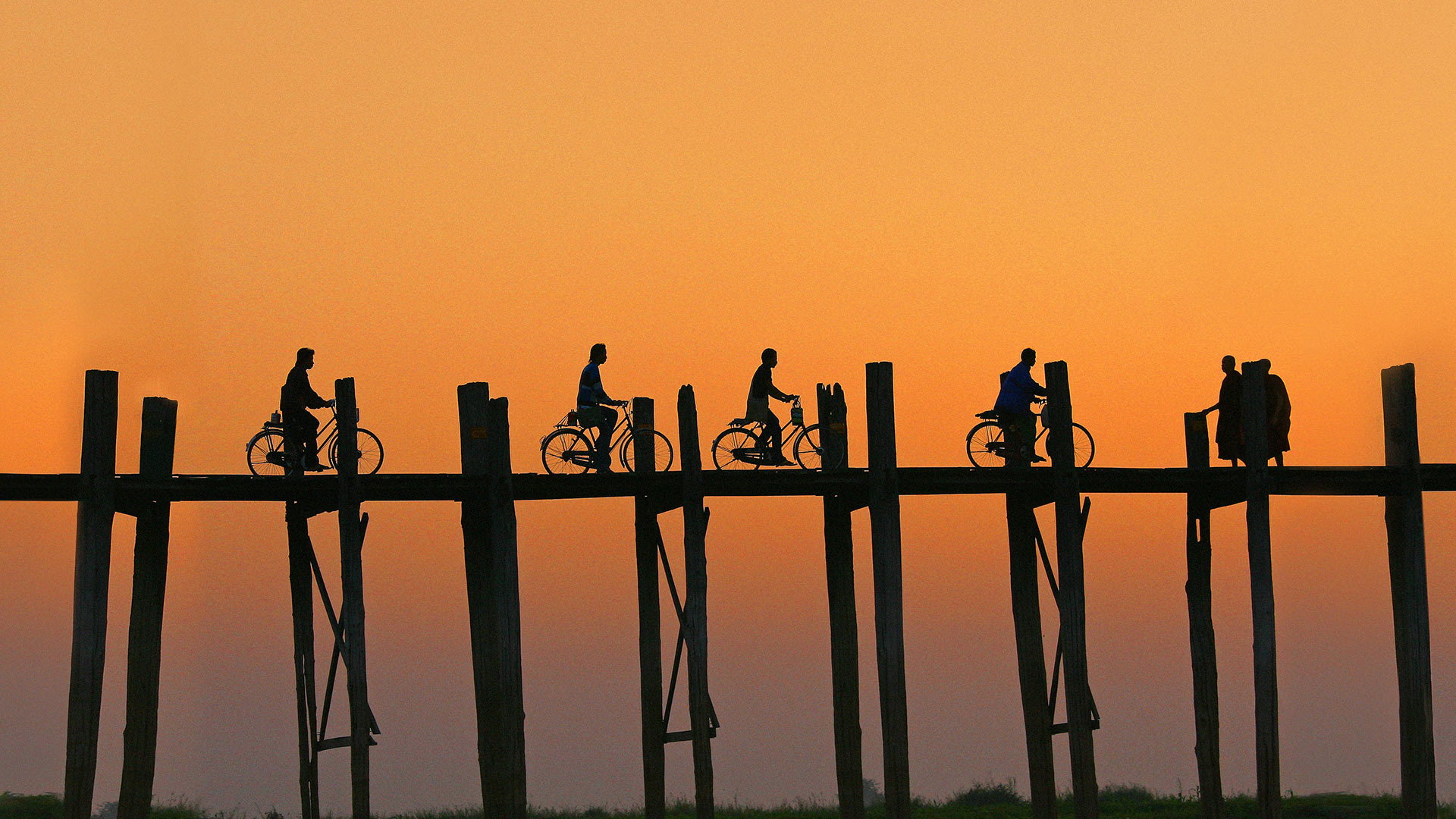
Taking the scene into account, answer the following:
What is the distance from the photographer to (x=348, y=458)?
18.6 meters

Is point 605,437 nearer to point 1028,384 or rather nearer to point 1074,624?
point 1028,384

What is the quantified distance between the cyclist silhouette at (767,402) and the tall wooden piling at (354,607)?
5.81m

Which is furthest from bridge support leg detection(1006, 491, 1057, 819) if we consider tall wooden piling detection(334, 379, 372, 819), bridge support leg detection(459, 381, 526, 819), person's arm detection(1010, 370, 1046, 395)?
tall wooden piling detection(334, 379, 372, 819)

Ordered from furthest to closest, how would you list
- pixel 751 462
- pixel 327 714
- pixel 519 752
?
pixel 751 462 < pixel 327 714 < pixel 519 752

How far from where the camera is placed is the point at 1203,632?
20.7m

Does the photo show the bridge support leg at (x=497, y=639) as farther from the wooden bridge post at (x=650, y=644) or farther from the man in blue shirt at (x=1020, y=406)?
the man in blue shirt at (x=1020, y=406)

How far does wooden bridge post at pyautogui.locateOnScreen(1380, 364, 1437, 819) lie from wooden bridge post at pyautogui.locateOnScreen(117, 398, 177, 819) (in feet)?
50.7

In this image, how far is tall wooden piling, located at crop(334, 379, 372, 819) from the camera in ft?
59.4

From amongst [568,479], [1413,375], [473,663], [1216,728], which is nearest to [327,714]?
[473,663]

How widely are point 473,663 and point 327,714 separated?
8.27ft

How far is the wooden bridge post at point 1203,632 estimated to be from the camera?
20453 millimetres

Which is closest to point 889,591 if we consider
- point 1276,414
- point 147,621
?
point 1276,414

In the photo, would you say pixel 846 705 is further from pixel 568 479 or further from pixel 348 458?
pixel 348 458

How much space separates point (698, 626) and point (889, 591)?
2307 millimetres
